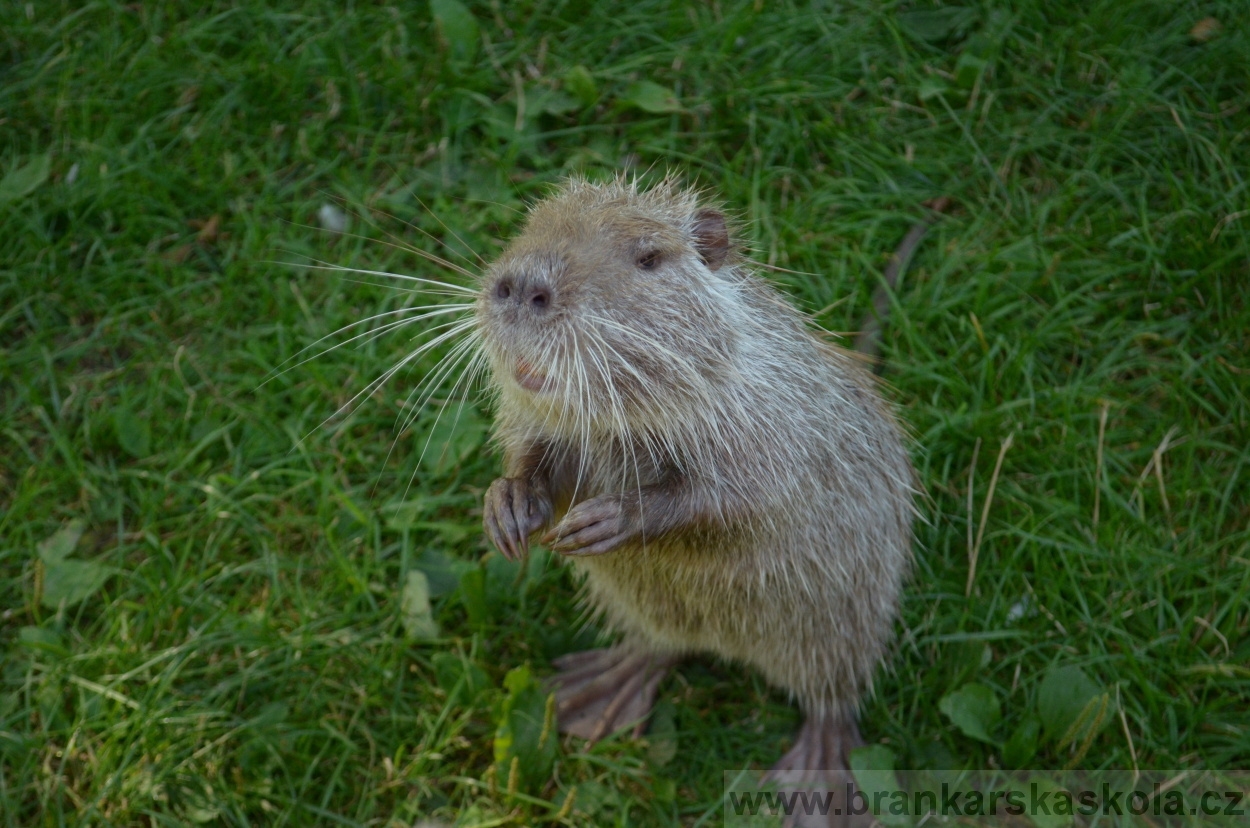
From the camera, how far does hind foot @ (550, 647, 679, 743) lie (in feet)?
11.8

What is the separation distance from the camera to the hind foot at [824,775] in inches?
134

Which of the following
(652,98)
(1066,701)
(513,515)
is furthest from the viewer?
(652,98)

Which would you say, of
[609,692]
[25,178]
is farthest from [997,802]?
[25,178]

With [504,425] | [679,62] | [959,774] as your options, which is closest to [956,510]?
[959,774]

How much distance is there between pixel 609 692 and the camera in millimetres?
3674

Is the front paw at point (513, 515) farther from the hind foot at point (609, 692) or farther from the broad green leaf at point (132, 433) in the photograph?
the broad green leaf at point (132, 433)

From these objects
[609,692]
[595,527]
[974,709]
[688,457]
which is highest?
[688,457]

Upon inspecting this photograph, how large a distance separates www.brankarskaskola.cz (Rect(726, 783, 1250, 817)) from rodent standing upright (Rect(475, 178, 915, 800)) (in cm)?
12

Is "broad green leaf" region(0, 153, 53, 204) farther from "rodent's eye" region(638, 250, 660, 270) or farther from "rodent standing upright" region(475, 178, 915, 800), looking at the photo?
"rodent's eye" region(638, 250, 660, 270)

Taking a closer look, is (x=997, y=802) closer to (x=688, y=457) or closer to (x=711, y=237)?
Answer: (x=688, y=457)

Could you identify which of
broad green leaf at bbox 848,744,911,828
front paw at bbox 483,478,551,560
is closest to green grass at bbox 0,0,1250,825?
broad green leaf at bbox 848,744,911,828

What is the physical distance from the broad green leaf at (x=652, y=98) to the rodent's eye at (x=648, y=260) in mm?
1609

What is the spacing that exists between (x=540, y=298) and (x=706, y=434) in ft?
1.82

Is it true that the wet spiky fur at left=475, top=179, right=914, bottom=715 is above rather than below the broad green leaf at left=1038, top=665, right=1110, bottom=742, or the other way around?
above
